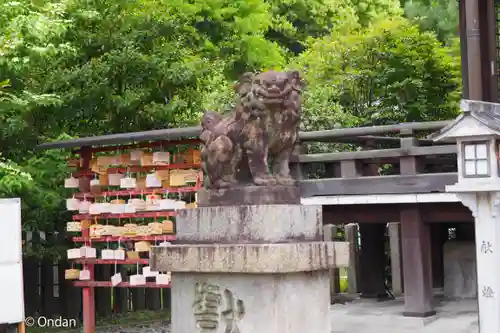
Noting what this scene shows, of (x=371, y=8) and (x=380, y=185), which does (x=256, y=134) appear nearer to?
(x=380, y=185)

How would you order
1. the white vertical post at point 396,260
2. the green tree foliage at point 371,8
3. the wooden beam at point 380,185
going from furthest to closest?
the green tree foliage at point 371,8, the white vertical post at point 396,260, the wooden beam at point 380,185

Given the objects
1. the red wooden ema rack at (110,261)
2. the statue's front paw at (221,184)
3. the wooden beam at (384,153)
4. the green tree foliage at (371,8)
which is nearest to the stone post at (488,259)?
the wooden beam at (384,153)

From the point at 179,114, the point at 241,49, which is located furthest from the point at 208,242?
the point at 241,49

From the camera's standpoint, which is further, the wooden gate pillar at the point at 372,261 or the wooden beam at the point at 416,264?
the wooden gate pillar at the point at 372,261

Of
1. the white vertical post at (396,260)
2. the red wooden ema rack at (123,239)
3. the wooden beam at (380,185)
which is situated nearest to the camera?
the wooden beam at (380,185)

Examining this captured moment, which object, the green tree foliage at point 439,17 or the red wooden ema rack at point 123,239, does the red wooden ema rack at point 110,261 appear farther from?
the green tree foliage at point 439,17

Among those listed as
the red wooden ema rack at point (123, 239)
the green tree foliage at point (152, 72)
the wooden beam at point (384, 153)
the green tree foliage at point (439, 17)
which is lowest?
the red wooden ema rack at point (123, 239)

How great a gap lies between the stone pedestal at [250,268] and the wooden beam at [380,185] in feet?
16.2

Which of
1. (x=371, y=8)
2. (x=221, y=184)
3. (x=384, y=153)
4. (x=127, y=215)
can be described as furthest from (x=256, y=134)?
(x=371, y=8)

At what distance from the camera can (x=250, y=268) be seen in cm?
816

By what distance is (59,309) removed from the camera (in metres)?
18.1

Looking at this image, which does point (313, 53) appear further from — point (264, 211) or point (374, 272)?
point (264, 211)

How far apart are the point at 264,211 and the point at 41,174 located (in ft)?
30.0

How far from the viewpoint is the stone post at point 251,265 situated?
27.1 ft
